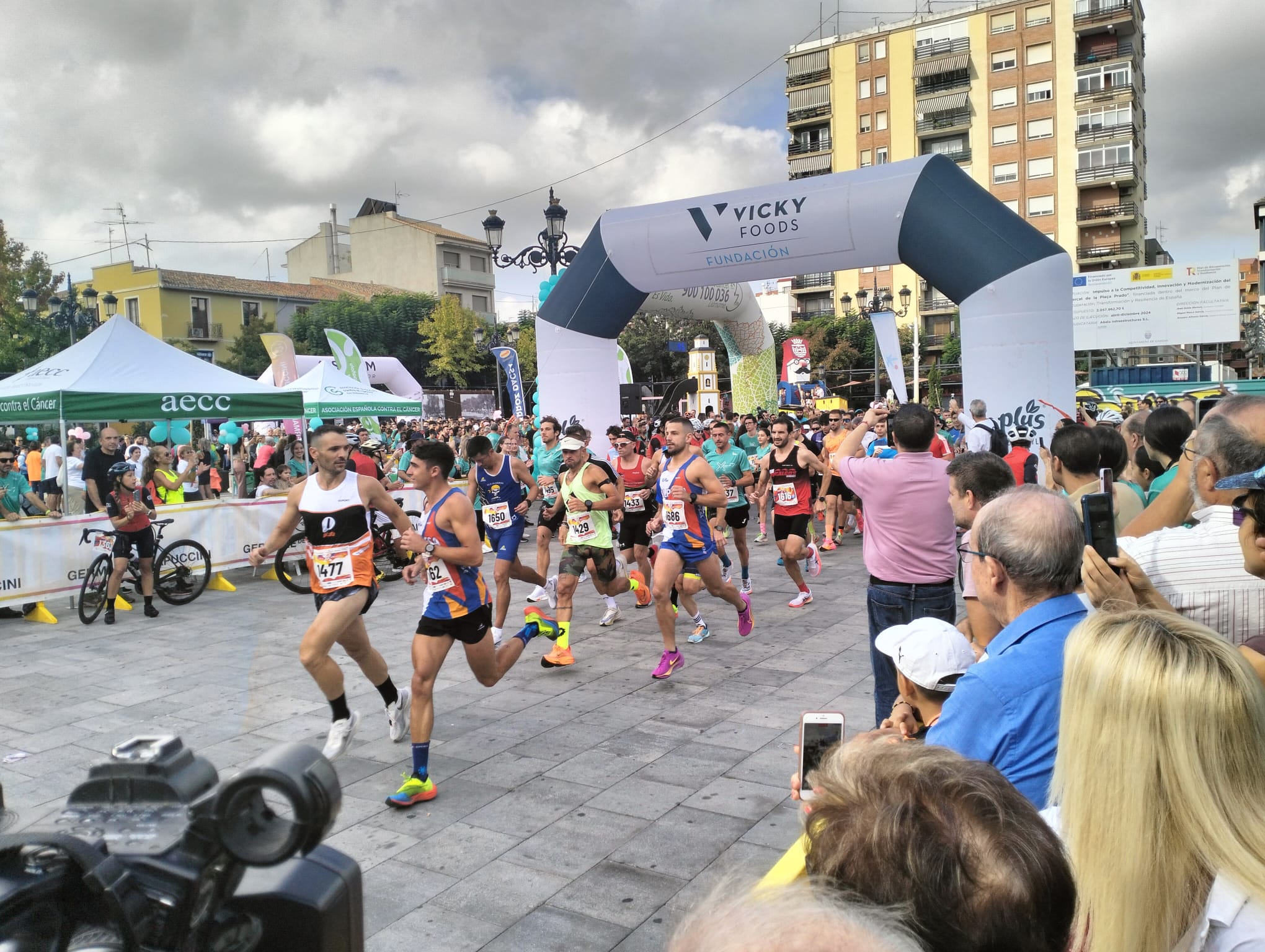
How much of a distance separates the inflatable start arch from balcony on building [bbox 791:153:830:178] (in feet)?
150

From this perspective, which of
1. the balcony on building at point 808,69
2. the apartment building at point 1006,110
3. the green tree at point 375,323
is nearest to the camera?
the apartment building at point 1006,110

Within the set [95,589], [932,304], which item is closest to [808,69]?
[932,304]

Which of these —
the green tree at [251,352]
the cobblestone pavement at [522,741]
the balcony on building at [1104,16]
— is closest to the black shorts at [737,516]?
the cobblestone pavement at [522,741]

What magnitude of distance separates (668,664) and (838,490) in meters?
6.69

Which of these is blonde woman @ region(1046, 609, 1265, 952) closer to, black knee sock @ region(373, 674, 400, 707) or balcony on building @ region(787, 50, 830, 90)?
black knee sock @ region(373, 674, 400, 707)

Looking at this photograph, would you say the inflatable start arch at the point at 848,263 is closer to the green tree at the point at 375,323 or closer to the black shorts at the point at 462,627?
the black shorts at the point at 462,627

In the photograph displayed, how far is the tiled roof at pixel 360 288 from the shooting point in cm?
6500

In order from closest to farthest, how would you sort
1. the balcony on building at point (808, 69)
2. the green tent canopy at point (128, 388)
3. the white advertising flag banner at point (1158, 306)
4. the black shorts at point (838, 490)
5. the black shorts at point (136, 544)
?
the black shorts at point (136, 544) → the green tent canopy at point (128, 388) → the black shorts at point (838, 490) → the white advertising flag banner at point (1158, 306) → the balcony on building at point (808, 69)

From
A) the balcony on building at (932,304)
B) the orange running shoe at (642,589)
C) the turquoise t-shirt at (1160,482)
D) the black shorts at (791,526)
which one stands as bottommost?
the orange running shoe at (642,589)

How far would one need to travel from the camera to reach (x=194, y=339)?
191 ft

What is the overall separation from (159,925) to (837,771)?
0.86 meters

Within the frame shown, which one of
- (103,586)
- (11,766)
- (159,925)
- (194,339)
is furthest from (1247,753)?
(194,339)

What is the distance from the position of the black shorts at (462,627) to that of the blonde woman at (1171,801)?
403 centimetres

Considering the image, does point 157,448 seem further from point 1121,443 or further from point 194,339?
point 194,339
